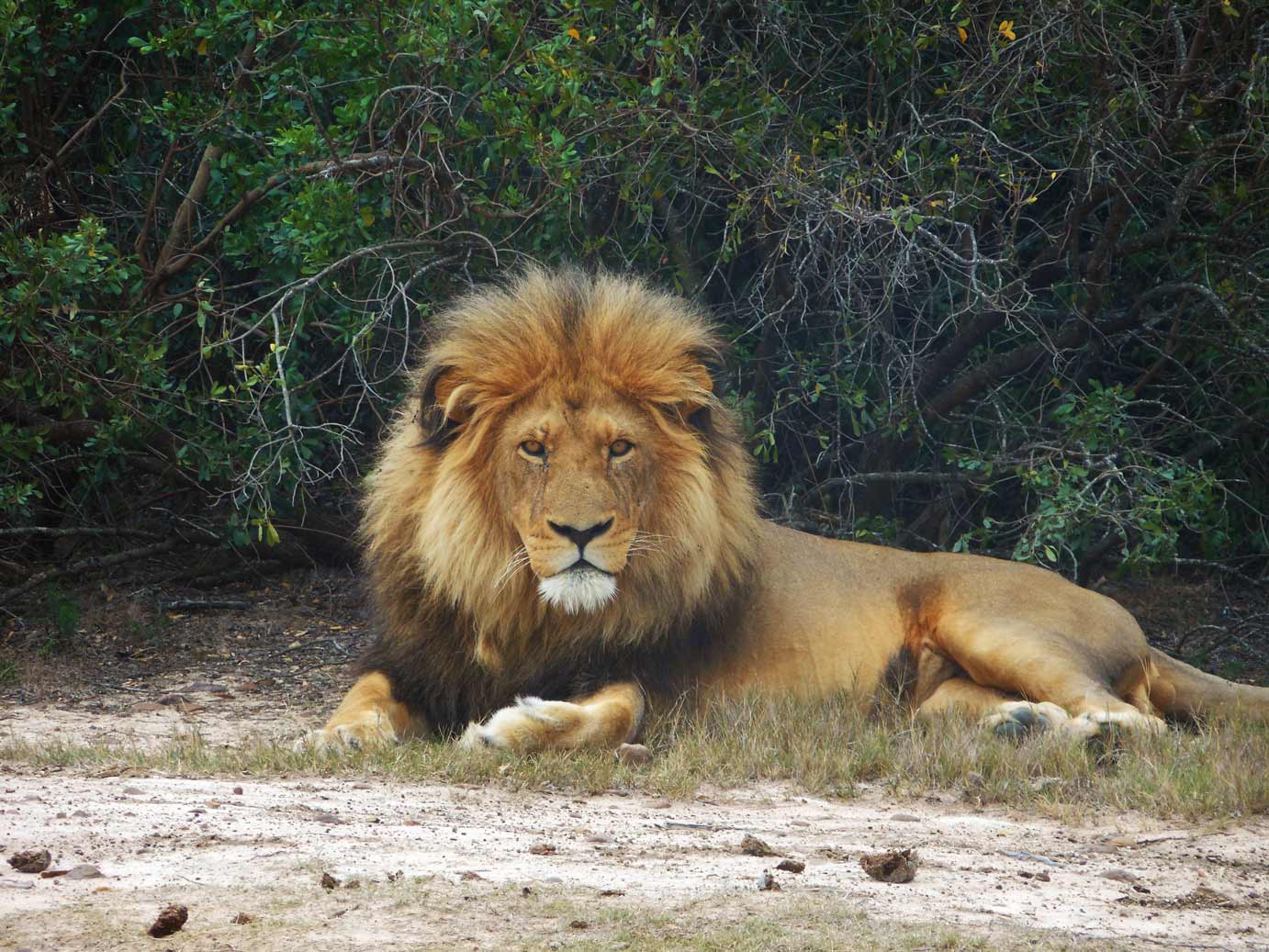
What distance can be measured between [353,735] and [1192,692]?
2.83 m

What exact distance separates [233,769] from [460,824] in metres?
0.96

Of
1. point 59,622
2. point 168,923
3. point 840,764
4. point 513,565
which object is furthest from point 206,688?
point 168,923

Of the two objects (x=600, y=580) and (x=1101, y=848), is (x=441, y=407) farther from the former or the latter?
(x=1101, y=848)

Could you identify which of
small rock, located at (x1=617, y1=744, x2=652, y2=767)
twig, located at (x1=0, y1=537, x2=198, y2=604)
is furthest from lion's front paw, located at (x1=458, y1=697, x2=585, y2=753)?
twig, located at (x1=0, y1=537, x2=198, y2=604)

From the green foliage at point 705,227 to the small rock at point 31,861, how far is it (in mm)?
2663

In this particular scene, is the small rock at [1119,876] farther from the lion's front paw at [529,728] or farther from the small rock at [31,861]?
the small rock at [31,861]

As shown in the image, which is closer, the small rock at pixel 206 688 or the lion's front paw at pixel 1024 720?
the lion's front paw at pixel 1024 720

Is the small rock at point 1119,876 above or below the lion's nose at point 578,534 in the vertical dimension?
below

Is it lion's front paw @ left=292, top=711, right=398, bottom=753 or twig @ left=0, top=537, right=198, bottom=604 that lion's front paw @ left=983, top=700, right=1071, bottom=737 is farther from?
twig @ left=0, top=537, right=198, bottom=604

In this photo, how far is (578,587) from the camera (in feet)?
14.3

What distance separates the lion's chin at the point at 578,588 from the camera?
436 centimetres

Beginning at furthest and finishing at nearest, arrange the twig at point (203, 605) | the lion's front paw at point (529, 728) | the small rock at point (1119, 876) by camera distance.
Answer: the twig at point (203, 605) < the lion's front paw at point (529, 728) < the small rock at point (1119, 876)

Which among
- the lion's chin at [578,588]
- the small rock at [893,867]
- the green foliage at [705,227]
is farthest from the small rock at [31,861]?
the green foliage at [705,227]

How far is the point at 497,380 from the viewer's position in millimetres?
4594
